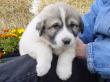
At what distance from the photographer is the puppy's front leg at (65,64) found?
253 cm

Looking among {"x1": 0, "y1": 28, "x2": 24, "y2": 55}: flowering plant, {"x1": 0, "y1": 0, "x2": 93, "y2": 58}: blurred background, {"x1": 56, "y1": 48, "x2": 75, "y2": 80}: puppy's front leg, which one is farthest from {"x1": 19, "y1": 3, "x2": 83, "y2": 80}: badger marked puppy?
{"x1": 0, "y1": 0, "x2": 93, "y2": 58}: blurred background

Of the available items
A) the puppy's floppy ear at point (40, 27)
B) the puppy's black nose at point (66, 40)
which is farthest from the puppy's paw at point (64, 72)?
the puppy's floppy ear at point (40, 27)

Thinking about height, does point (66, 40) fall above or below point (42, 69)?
above

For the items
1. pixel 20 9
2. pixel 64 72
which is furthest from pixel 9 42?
pixel 20 9

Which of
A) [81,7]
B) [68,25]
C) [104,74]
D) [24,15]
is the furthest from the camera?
[24,15]

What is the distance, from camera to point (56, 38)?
2.66m

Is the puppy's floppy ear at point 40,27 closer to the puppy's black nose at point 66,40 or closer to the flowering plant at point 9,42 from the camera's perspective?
the puppy's black nose at point 66,40

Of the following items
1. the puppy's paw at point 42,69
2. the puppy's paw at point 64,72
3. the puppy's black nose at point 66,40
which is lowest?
the puppy's paw at point 64,72

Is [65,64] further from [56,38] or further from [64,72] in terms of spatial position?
[56,38]

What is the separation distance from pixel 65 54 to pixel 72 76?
0.19 meters

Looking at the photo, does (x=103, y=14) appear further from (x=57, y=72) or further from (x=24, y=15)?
(x=24, y=15)

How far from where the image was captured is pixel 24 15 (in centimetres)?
924

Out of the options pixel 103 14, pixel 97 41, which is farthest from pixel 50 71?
Answer: pixel 103 14

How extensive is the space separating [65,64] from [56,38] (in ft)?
0.64
